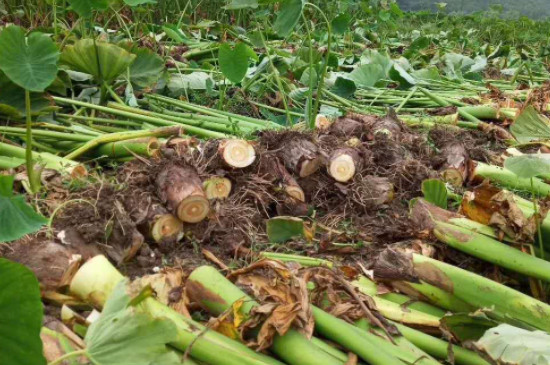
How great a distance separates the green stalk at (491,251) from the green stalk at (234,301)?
69 cm

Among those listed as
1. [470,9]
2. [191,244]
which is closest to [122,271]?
[191,244]

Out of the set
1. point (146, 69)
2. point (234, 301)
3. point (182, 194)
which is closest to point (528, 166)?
point (234, 301)

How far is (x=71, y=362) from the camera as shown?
1155mm

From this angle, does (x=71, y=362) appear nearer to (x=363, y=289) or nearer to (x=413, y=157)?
(x=363, y=289)

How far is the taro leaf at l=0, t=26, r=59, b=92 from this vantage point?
6.57ft

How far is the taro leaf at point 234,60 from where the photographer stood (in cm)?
302

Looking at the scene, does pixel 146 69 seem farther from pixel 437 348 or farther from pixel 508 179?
pixel 437 348

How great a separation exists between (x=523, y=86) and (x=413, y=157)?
2.43 m

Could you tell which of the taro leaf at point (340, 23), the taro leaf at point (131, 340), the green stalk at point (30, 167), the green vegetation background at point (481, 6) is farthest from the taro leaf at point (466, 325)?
the green vegetation background at point (481, 6)

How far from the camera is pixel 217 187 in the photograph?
234 centimetres

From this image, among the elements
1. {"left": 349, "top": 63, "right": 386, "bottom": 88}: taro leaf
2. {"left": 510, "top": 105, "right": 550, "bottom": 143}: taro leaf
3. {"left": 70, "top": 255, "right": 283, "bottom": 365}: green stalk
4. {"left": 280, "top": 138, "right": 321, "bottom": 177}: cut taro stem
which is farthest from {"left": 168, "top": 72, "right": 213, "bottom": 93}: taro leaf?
{"left": 70, "top": 255, "right": 283, "bottom": 365}: green stalk

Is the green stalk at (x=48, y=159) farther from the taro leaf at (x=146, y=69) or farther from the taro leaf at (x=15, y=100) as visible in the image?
the taro leaf at (x=146, y=69)

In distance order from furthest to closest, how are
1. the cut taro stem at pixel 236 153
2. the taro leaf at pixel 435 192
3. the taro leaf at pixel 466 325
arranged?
the cut taro stem at pixel 236 153 → the taro leaf at pixel 435 192 → the taro leaf at pixel 466 325

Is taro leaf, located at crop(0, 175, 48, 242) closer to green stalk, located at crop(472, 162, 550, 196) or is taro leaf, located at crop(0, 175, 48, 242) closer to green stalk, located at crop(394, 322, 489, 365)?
green stalk, located at crop(394, 322, 489, 365)
